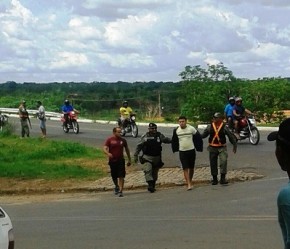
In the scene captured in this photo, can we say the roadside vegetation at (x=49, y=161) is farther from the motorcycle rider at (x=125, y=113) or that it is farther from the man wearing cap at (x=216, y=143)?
Result: the motorcycle rider at (x=125, y=113)

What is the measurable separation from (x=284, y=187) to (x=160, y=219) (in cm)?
917

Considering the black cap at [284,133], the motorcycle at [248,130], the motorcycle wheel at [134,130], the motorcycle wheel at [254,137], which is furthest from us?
the motorcycle wheel at [134,130]

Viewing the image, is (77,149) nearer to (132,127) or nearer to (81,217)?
(132,127)

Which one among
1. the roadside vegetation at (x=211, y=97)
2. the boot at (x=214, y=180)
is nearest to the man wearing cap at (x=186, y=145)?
the boot at (x=214, y=180)

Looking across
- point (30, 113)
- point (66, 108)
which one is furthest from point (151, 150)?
point (30, 113)

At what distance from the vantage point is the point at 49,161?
22.8 metres

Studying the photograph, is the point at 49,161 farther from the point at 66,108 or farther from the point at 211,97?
the point at 211,97

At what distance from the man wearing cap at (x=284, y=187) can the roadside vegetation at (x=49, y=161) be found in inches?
644

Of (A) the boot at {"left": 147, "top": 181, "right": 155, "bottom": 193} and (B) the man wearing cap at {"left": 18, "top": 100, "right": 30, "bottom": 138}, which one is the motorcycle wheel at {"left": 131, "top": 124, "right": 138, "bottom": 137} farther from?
(A) the boot at {"left": 147, "top": 181, "right": 155, "bottom": 193}

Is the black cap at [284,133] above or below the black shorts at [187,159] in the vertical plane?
above

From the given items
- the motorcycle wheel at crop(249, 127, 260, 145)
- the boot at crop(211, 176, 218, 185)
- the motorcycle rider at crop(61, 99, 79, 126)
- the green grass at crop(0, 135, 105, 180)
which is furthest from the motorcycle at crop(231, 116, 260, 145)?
the motorcycle rider at crop(61, 99, 79, 126)

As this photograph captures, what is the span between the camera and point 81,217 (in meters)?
13.0

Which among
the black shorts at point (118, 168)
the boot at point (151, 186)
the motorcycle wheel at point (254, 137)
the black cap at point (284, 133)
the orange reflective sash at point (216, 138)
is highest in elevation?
the black cap at point (284, 133)

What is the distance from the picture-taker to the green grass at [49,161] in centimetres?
2008
